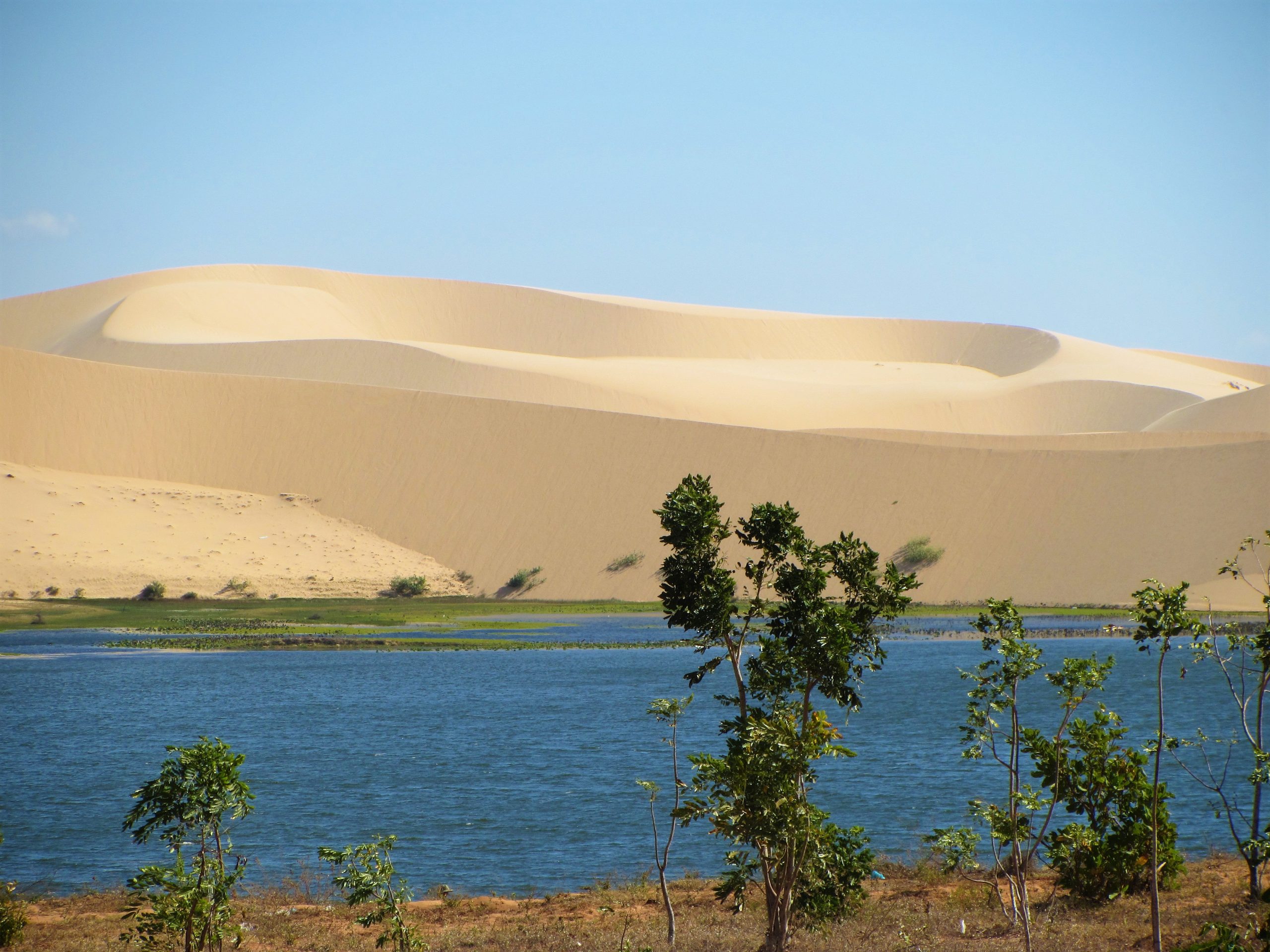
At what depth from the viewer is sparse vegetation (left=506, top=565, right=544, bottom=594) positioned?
51.2 meters

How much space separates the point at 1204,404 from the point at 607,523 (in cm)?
3588

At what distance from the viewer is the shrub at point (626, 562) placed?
169 feet

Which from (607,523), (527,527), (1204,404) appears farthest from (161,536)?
(1204,404)

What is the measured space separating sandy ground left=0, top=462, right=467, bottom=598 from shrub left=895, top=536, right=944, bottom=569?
17464 mm

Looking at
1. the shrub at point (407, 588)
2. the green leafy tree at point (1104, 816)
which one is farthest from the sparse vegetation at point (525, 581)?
the green leafy tree at point (1104, 816)

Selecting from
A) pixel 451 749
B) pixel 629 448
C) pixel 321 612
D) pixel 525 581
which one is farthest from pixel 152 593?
pixel 451 749

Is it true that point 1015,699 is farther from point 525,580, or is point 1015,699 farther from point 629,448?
point 629,448

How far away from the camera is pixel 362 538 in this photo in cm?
5328

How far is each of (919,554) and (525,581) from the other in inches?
618

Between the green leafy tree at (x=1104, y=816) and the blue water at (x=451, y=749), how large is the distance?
2987 mm

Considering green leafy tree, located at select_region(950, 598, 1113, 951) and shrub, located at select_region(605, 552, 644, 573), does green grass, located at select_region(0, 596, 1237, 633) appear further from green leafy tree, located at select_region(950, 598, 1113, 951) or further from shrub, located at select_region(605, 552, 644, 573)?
green leafy tree, located at select_region(950, 598, 1113, 951)

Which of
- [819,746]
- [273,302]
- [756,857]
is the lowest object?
[756,857]

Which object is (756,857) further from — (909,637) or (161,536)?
(161,536)

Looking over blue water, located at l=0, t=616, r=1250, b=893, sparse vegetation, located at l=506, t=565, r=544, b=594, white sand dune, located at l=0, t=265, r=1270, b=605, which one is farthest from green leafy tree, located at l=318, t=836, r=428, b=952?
sparse vegetation, located at l=506, t=565, r=544, b=594
